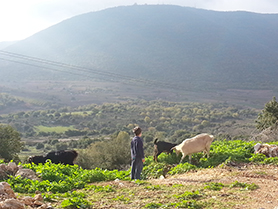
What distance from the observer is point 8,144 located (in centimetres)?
1599

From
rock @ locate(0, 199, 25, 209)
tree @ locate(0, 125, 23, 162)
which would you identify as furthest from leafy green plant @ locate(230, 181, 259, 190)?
tree @ locate(0, 125, 23, 162)

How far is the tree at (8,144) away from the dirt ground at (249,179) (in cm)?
982

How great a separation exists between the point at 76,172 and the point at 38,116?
48.6 meters

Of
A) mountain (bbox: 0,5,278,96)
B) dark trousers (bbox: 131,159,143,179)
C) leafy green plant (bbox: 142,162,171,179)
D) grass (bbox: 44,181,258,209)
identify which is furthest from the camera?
mountain (bbox: 0,5,278,96)

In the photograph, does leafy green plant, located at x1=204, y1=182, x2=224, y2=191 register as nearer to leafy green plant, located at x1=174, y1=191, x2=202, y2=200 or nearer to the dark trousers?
leafy green plant, located at x1=174, y1=191, x2=202, y2=200

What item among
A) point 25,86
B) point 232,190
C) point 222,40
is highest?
point 222,40

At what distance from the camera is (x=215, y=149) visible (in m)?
11.7

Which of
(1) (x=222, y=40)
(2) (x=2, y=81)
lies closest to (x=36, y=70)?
(2) (x=2, y=81)

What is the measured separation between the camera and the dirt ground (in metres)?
6.02

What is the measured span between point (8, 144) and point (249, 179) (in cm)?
1223

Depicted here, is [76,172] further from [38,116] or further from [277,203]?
[38,116]

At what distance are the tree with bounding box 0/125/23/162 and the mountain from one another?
86.4 m

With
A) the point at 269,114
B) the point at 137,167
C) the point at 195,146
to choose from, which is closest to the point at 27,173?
the point at 137,167

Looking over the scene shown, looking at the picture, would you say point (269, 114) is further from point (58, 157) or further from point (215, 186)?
point (215, 186)
